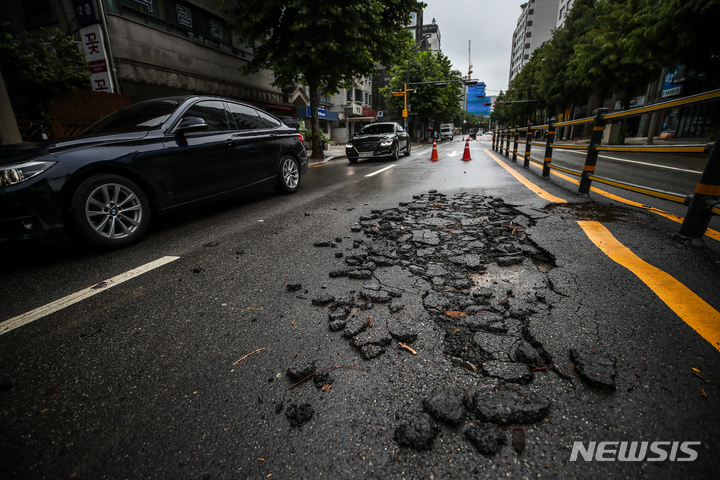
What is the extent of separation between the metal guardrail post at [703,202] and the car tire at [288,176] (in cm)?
529

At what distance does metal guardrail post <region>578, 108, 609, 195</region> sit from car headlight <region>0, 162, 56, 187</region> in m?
6.18

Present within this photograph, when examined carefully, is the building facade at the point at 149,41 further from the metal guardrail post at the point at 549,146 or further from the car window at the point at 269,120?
the metal guardrail post at the point at 549,146

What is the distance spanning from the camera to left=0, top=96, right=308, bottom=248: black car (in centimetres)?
274

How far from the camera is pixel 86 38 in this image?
11.0 metres

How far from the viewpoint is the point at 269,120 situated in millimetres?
5613

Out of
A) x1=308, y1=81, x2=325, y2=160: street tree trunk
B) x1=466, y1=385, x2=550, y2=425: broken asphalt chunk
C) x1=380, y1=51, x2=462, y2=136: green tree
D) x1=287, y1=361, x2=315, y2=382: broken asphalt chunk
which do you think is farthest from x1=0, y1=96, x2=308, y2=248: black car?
x1=380, y1=51, x2=462, y2=136: green tree

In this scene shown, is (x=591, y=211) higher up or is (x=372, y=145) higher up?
(x=372, y=145)

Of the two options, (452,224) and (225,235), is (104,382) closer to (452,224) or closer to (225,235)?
(225,235)

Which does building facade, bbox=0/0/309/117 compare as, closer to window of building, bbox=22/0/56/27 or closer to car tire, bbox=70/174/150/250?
window of building, bbox=22/0/56/27

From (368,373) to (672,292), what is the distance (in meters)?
1.99

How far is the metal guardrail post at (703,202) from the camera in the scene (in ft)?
8.64

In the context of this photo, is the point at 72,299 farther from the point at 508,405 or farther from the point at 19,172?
the point at 508,405

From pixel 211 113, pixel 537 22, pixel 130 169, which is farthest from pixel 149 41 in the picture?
pixel 537 22

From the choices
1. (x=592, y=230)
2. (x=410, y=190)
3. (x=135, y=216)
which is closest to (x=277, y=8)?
(x=410, y=190)
